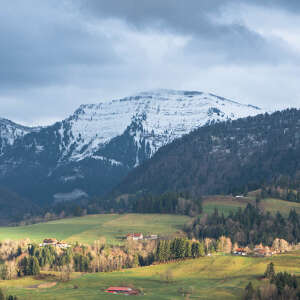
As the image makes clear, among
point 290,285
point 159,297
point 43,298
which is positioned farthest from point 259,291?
point 43,298

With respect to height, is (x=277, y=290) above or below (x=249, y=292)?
above

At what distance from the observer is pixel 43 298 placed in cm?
19475

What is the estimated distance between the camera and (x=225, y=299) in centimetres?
18900

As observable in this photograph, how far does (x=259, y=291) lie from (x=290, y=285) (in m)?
8.00

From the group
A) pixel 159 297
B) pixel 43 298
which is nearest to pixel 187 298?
pixel 159 297

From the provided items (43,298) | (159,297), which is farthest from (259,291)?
(43,298)

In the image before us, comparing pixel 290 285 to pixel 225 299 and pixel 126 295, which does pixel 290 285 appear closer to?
pixel 225 299

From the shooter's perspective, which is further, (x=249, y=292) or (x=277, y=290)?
(x=277, y=290)

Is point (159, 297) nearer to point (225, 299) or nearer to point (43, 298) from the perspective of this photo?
point (225, 299)

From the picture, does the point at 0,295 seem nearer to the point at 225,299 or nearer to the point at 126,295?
the point at 126,295

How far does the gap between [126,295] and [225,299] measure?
25412 mm

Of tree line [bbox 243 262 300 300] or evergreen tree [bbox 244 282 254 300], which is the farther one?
tree line [bbox 243 262 300 300]

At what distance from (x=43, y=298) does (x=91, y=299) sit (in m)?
12.1

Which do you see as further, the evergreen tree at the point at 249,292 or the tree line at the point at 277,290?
the tree line at the point at 277,290
